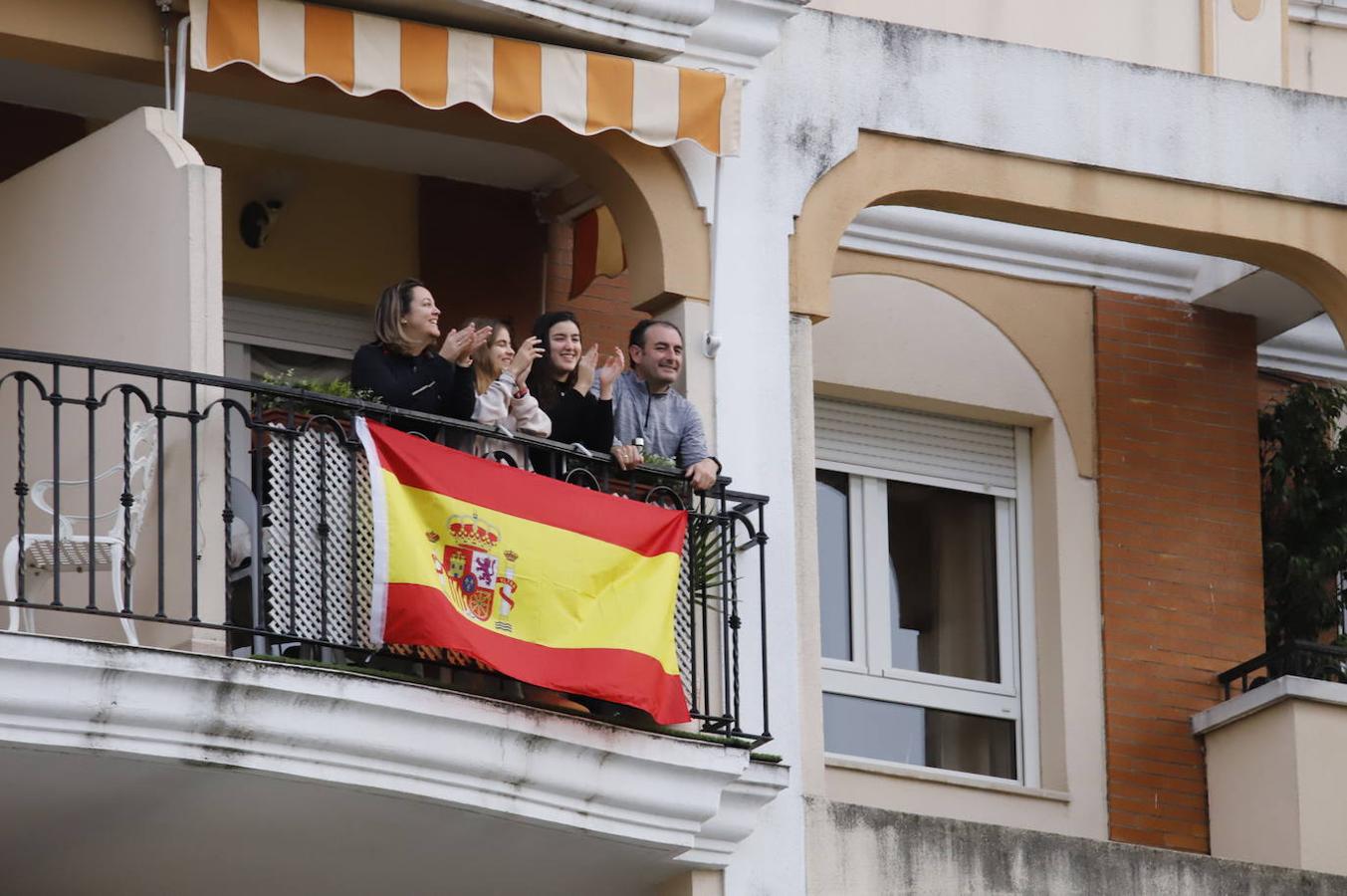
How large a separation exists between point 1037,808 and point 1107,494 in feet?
5.69

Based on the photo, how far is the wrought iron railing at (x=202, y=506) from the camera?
1247 centimetres

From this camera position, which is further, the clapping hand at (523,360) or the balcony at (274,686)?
the clapping hand at (523,360)

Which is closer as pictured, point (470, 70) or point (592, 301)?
point (470, 70)

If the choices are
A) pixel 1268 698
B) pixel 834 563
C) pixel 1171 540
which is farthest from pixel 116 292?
pixel 1171 540

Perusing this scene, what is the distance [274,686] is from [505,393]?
5.34 ft

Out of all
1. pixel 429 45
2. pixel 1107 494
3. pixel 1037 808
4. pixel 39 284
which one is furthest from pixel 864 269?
pixel 39 284

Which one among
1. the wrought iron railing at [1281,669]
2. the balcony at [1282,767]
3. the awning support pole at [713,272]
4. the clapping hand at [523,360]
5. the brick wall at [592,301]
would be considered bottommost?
the balcony at [1282,767]

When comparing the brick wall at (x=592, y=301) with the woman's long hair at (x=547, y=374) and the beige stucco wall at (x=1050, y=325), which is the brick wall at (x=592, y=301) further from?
the woman's long hair at (x=547, y=374)

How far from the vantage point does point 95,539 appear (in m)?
12.3

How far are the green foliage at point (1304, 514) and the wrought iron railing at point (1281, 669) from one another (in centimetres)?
50

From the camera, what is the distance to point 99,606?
1304 centimetres

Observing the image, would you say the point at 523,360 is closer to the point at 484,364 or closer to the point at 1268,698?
the point at 484,364

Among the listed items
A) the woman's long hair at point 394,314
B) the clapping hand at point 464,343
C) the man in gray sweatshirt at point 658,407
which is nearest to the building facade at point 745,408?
the man in gray sweatshirt at point 658,407

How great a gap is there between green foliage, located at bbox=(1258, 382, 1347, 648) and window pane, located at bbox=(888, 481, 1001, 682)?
1.58m
